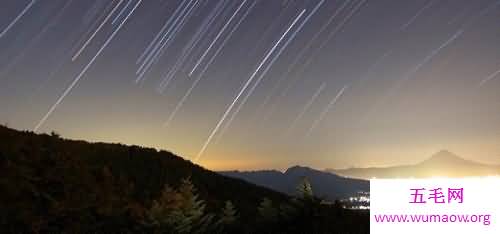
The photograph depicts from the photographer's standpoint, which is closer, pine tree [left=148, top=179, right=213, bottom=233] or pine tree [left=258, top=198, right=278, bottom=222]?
pine tree [left=258, top=198, right=278, bottom=222]

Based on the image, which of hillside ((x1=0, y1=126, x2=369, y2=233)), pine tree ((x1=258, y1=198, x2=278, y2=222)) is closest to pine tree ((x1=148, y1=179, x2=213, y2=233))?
hillside ((x1=0, y1=126, x2=369, y2=233))

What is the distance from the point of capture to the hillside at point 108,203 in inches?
806

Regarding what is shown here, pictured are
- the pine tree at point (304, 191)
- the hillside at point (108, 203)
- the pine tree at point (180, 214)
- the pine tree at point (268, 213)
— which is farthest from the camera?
the pine tree at point (180, 214)

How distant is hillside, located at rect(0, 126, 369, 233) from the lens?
67.2 ft

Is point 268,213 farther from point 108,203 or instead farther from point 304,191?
point 108,203

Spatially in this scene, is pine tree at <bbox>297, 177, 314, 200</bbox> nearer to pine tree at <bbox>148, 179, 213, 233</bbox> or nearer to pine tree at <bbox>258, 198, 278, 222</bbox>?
pine tree at <bbox>258, 198, 278, 222</bbox>

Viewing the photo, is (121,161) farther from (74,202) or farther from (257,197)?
(74,202)

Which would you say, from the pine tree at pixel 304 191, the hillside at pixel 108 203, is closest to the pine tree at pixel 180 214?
the hillside at pixel 108 203

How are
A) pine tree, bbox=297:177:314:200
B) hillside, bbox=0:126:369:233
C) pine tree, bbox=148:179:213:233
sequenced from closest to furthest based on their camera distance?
pine tree, bbox=297:177:314:200
hillside, bbox=0:126:369:233
pine tree, bbox=148:179:213:233

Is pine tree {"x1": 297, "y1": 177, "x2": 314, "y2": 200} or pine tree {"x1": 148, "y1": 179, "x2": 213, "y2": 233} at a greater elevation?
pine tree {"x1": 297, "y1": 177, "x2": 314, "y2": 200}

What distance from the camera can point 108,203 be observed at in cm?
2697

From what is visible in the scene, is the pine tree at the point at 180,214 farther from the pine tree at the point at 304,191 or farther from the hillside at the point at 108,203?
the pine tree at the point at 304,191

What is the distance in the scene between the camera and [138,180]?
33.9m

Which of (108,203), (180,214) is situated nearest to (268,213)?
(180,214)
